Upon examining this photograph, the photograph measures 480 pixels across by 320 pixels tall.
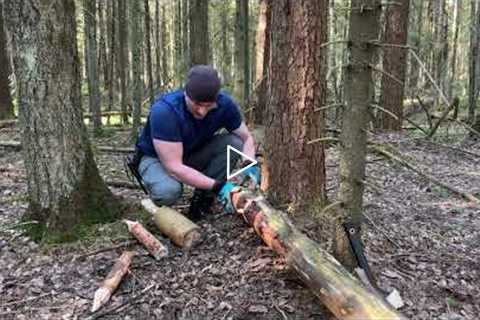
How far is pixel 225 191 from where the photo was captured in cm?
454

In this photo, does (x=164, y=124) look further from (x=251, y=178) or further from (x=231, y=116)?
(x=251, y=178)

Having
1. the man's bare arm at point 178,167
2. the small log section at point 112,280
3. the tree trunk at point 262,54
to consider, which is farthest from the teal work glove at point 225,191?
the tree trunk at point 262,54

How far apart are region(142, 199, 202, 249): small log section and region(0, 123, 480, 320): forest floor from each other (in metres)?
0.08

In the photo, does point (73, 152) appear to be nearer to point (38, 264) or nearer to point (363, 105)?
point (38, 264)

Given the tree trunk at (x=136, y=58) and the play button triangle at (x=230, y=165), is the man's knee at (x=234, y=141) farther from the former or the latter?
the tree trunk at (x=136, y=58)

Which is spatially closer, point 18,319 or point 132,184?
point 18,319

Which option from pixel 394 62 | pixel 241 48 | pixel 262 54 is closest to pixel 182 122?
pixel 262 54

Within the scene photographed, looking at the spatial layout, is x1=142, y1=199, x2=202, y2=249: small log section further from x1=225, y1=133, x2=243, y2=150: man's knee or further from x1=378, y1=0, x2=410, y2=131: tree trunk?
x1=378, y1=0, x2=410, y2=131: tree trunk

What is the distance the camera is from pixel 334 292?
3.11 meters

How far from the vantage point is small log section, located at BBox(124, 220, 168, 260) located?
407 centimetres

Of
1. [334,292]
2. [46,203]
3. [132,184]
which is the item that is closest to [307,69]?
[334,292]

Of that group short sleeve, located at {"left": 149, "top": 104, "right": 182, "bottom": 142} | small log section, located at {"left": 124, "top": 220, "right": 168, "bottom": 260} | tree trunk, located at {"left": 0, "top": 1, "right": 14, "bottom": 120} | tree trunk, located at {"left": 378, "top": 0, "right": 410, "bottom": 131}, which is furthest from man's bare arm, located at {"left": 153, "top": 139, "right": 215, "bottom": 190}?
tree trunk, located at {"left": 0, "top": 1, "right": 14, "bottom": 120}

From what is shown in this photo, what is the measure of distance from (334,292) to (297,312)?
46 cm

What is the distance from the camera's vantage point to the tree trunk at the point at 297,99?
430 centimetres
